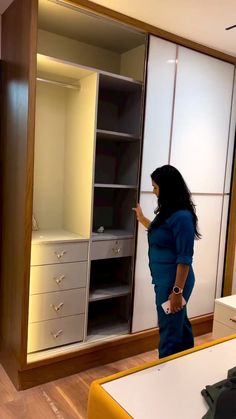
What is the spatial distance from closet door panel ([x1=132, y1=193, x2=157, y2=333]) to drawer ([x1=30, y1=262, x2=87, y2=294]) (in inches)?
17.8

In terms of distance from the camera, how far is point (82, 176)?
8.02 feet

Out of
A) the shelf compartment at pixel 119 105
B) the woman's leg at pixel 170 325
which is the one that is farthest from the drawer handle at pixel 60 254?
the shelf compartment at pixel 119 105

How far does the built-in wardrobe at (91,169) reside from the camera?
2160 mm

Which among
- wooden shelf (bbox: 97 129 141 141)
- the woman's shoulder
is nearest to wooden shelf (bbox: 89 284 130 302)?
the woman's shoulder

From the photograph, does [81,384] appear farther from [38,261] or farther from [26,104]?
[26,104]

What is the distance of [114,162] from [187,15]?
119cm

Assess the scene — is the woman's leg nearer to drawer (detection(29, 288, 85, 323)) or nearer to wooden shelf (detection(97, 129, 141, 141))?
drawer (detection(29, 288, 85, 323))

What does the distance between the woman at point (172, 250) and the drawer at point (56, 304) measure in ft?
2.07

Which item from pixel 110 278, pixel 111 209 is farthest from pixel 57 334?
pixel 111 209

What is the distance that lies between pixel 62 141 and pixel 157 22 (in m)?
1.08

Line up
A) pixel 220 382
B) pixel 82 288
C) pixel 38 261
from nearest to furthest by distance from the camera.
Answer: pixel 220 382
pixel 38 261
pixel 82 288

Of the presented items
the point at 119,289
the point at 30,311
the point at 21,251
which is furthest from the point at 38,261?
the point at 119,289

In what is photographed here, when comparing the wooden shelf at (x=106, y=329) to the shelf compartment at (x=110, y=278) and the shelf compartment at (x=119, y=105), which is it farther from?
the shelf compartment at (x=119, y=105)

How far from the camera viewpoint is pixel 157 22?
2324 millimetres
